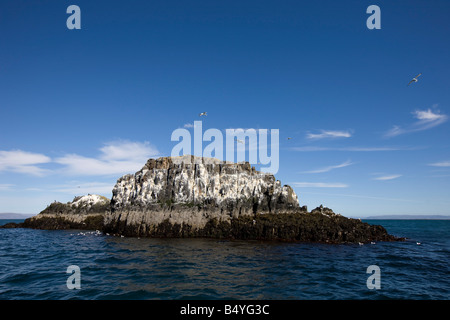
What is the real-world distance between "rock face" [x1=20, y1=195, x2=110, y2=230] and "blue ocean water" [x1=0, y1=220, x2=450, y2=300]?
125 ft

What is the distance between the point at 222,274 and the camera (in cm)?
2020

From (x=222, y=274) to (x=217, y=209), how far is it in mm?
27737

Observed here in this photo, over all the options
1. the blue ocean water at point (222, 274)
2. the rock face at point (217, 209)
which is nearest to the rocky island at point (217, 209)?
the rock face at point (217, 209)

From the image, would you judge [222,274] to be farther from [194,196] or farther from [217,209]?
[194,196]

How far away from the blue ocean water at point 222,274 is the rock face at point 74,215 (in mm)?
38079

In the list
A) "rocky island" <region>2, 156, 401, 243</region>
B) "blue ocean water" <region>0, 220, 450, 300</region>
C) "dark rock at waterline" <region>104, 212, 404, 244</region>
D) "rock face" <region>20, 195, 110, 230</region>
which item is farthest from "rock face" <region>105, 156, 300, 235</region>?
"rock face" <region>20, 195, 110, 230</region>

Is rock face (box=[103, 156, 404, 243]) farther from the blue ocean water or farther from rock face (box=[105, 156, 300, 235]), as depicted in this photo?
the blue ocean water

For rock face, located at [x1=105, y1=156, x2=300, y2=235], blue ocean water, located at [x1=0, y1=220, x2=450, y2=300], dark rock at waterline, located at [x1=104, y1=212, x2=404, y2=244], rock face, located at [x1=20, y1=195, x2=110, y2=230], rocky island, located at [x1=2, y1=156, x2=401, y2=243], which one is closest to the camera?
blue ocean water, located at [x1=0, y1=220, x2=450, y2=300]

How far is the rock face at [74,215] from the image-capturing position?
6631 cm

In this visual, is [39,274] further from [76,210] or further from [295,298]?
[76,210]

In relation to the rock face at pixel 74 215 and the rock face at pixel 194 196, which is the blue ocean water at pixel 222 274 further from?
the rock face at pixel 74 215

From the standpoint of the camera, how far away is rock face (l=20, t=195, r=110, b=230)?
66.3m

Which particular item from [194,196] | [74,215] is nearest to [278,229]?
[194,196]
